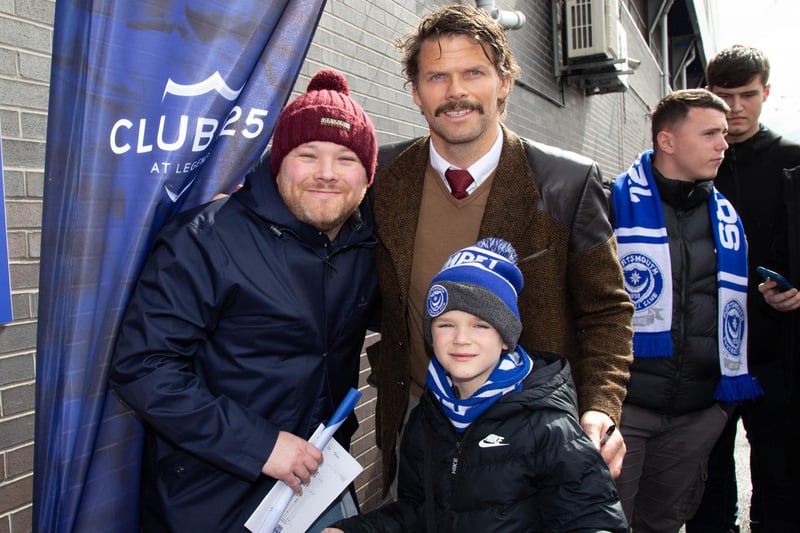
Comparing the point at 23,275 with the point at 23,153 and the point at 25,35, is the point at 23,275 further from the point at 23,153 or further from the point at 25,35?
the point at 25,35

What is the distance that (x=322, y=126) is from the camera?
6.81 ft

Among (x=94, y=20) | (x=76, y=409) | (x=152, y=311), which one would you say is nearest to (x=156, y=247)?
→ (x=152, y=311)

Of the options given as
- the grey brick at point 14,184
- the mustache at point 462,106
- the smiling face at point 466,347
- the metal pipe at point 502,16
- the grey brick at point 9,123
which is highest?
the metal pipe at point 502,16

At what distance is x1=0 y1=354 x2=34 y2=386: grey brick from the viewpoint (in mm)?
2158

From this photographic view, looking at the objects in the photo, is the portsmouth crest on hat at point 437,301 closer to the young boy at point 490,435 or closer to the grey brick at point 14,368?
the young boy at point 490,435

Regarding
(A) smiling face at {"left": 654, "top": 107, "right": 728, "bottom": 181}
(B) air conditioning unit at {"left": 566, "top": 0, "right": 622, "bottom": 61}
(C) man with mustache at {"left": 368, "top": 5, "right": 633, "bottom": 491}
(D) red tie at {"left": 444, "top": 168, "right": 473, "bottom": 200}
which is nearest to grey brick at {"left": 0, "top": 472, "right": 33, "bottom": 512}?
(C) man with mustache at {"left": 368, "top": 5, "right": 633, "bottom": 491}

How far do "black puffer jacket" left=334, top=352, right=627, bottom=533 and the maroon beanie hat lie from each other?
2.86 feet

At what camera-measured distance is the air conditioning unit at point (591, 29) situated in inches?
309

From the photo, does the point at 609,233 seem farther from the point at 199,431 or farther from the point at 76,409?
the point at 76,409

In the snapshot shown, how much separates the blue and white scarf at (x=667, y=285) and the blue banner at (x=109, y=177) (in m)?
1.82

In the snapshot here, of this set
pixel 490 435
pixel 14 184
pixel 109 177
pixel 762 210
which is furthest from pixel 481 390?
pixel 762 210

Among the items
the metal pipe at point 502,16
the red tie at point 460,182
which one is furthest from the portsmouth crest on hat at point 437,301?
the metal pipe at point 502,16

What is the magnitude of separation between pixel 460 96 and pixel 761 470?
249cm

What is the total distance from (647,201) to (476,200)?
3.49 ft
